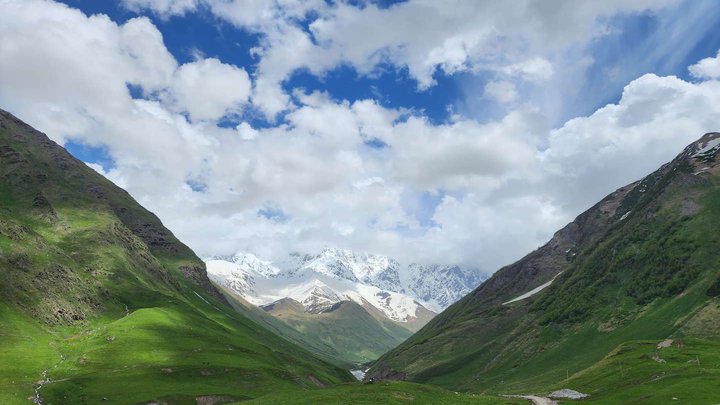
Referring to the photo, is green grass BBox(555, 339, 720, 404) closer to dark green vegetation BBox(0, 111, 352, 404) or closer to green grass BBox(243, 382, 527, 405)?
green grass BBox(243, 382, 527, 405)

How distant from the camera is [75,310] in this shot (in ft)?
475

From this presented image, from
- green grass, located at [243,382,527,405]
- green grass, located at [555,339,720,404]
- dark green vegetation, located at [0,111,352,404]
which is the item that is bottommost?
green grass, located at [555,339,720,404]

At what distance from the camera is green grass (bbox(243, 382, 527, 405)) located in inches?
2872

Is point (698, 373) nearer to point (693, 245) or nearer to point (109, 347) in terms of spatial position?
point (109, 347)

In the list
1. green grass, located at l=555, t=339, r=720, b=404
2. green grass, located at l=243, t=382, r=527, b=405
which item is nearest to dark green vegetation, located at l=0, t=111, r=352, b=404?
green grass, located at l=243, t=382, r=527, b=405

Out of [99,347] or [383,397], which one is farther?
[99,347]

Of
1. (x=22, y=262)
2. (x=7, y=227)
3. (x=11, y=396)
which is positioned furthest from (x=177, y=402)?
(x=7, y=227)

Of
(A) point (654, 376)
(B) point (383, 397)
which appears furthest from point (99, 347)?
(A) point (654, 376)

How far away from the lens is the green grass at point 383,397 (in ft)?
239

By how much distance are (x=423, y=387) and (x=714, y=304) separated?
106475 mm

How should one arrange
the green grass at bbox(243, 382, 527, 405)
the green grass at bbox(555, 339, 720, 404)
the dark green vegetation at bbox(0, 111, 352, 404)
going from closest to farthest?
the green grass at bbox(555, 339, 720, 404), the green grass at bbox(243, 382, 527, 405), the dark green vegetation at bbox(0, 111, 352, 404)

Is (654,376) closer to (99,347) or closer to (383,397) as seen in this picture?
(383,397)

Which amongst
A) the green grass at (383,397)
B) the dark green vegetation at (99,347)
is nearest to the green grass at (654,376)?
the green grass at (383,397)

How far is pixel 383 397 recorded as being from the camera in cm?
7481
